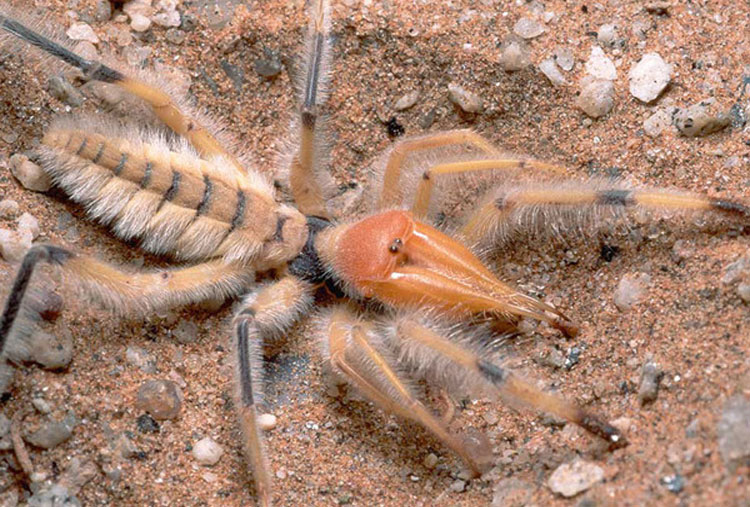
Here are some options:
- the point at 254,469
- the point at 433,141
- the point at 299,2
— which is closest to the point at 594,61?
the point at 433,141

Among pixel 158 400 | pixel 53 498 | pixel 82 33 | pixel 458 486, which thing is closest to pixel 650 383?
pixel 458 486

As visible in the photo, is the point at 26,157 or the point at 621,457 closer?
the point at 621,457

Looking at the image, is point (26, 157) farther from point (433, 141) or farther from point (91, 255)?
point (433, 141)

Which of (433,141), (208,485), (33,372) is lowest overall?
(208,485)

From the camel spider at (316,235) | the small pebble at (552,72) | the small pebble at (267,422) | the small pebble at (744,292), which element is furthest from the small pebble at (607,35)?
the small pebble at (267,422)

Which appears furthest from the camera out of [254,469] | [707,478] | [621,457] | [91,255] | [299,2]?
[299,2]

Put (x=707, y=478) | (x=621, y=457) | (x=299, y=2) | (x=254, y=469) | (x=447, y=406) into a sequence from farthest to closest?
(x=299, y=2) < (x=447, y=406) < (x=254, y=469) < (x=621, y=457) < (x=707, y=478)
